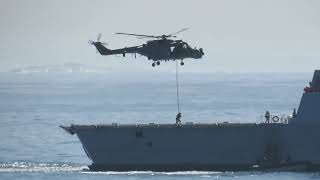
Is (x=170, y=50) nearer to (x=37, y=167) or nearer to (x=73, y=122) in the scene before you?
(x=37, y=167)


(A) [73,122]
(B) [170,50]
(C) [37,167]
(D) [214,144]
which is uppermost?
(B) [170,50]

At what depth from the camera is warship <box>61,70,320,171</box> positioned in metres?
Answer: 65.5

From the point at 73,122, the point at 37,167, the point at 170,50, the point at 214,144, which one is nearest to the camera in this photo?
the point at 214,144

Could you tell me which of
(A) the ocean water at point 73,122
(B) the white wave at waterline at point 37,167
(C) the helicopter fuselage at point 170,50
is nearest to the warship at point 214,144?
(A) the ocean water at point 73,122

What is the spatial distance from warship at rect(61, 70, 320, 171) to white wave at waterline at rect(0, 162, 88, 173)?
3.45 metres

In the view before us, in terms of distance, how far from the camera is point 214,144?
6656 cm

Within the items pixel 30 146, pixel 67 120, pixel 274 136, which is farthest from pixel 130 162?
pixel 67 120

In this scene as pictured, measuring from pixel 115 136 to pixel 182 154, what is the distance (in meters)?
5.38

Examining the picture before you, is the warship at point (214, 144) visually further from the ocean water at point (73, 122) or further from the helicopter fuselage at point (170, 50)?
the helicopter fuselage at point (170, 50)

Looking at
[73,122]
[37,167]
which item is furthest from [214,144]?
[73,122]

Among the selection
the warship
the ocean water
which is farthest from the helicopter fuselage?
the ocean water

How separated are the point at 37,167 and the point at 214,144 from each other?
618 inches

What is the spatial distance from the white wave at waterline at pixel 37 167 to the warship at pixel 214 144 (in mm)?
3449

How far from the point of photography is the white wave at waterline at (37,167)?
232 ft
